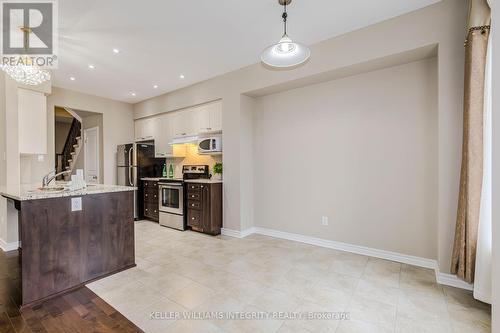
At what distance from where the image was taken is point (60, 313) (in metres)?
2.10

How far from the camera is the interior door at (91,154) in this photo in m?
6.09

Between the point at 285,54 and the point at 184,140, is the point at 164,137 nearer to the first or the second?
the point at 184,140

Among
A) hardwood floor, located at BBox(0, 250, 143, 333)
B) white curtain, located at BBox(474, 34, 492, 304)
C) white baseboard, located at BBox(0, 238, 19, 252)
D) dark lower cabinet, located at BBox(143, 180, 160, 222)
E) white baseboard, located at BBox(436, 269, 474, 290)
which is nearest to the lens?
hardwood floor, located at BBox(0, 250, 143, 333)

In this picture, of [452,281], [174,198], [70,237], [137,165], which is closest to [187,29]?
[70,237]

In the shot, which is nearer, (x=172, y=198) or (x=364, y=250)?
(x=364, y=250)

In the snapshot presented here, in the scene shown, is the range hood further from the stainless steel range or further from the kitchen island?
the kitchen island

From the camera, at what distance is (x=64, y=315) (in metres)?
2.07

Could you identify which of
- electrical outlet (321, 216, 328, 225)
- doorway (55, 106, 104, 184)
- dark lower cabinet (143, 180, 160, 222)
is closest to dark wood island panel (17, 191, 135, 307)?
dark lower cabinet (143, 180, 160, 222)

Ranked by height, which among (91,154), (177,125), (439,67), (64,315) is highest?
(439,67)

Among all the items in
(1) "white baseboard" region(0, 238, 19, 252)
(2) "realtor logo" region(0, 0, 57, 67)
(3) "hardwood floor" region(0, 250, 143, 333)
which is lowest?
(3) "hardwood floor" region(0, 250, 143, 333)

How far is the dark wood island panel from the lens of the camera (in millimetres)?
2232

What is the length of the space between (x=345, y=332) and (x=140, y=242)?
331 centimetres

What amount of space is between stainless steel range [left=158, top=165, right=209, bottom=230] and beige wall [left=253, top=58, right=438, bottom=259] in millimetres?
1430

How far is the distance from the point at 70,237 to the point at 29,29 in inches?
99.5
